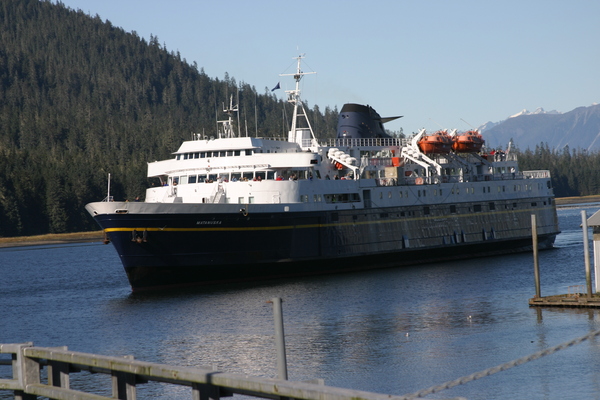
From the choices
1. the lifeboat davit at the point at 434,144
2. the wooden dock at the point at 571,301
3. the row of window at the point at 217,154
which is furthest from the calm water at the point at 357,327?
the lifeboat davit at the point at 434,144

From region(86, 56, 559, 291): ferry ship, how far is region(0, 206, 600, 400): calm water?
163 cm

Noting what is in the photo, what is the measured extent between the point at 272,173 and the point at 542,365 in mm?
24099

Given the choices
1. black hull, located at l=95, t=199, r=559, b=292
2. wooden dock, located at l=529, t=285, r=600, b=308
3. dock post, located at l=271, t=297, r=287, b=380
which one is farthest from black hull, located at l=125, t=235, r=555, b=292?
dock post, located at l=271, t=297, r=287, b=380

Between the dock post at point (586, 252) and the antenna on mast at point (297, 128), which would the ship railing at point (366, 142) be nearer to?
the antenna on mast at point (297, 128)

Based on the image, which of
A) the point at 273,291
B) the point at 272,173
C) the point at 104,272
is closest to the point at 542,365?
the point at 273,291

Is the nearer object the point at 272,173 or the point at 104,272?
the point at 272,173

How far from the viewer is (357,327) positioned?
27391 millimetres

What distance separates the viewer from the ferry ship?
38.0 meters

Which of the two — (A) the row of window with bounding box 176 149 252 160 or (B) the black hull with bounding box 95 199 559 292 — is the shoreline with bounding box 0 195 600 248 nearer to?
(A) the row of window with bounding box 176 149 252 160

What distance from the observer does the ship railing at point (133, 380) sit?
9867 millimetres

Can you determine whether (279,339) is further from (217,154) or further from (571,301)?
(217,154)

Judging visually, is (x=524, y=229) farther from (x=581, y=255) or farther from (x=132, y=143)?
(x=132, y=143)

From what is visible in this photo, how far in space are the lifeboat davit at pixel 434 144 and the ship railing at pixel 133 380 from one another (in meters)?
40.4

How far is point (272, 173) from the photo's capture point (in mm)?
42969
